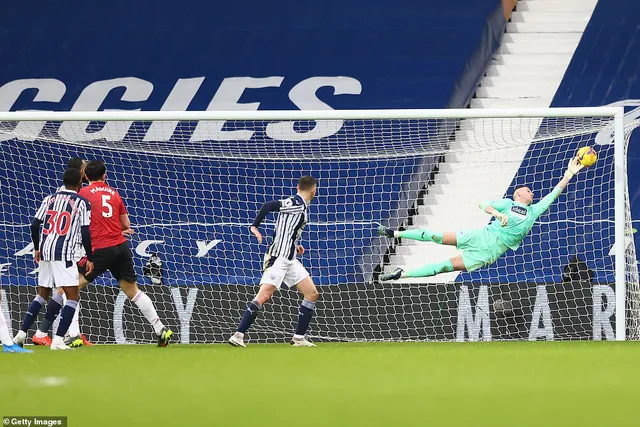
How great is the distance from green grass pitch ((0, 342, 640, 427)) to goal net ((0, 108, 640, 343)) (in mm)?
3786

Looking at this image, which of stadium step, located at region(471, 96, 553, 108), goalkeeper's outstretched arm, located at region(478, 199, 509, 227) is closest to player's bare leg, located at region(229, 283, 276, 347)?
goalkeeper's outstretched arm, located at region(478, 199, 509, 227)

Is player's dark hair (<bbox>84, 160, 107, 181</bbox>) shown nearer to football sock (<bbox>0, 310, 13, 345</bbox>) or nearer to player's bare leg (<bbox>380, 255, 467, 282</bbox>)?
football sock (<bbox>0, 310, 13, 345</bbox>)

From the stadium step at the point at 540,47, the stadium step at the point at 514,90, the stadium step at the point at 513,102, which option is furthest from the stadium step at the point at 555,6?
the stadium step at the point at 513,102

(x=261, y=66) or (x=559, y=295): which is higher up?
(x=261, y=66)

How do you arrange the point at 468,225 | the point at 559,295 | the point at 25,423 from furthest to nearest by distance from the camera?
the point at 468,225 → the point at 559,295 → the point at 25,423

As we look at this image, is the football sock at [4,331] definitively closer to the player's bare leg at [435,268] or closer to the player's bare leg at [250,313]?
the player's bare leg at [250,313]

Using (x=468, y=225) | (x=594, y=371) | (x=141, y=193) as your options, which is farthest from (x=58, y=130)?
(x=594, y=371)

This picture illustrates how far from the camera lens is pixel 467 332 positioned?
1044 centimetres

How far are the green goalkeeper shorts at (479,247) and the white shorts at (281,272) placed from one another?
198 cm

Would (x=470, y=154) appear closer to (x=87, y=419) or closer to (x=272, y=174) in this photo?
(x=272, y=174)

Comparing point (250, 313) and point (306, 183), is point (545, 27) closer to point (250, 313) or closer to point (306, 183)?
point (306, 183)

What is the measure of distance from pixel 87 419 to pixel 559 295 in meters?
7.34

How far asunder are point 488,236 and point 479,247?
0.14 meters

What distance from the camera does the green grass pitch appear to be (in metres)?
3.84
